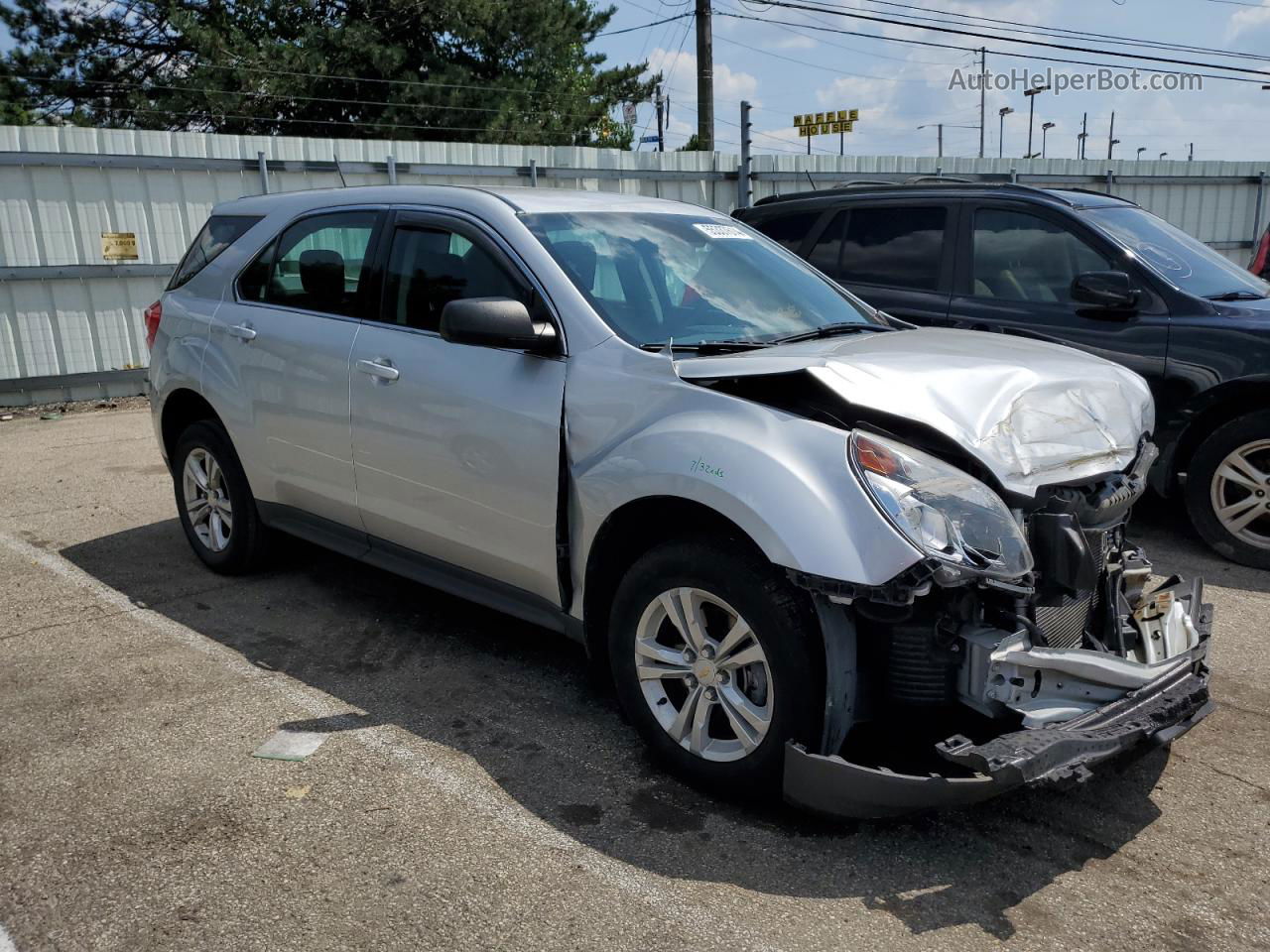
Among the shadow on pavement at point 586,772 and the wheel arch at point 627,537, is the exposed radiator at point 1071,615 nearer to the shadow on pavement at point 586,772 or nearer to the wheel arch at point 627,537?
the shadow on pavement at point 586,772

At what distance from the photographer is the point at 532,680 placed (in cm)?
441

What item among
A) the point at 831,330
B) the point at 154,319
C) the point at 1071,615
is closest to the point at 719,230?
the point at 831,330

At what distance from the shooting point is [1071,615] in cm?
332

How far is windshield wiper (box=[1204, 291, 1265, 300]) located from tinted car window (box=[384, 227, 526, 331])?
4.17m

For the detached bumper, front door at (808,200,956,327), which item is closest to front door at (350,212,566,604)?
the detached bumper

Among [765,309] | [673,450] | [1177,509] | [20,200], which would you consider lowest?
[1177,509]

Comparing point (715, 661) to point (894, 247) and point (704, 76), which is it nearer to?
point (894, 247)

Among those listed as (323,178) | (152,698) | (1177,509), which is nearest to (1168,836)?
(152,698)

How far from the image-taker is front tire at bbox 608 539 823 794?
309 centimetres

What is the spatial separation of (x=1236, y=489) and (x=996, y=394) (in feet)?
10.6

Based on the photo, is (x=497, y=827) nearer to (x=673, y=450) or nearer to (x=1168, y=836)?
(x=673, y=450)

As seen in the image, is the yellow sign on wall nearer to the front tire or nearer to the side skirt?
the side skirt

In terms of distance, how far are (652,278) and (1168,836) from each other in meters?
2.53

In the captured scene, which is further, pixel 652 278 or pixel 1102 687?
pixel 652 278
